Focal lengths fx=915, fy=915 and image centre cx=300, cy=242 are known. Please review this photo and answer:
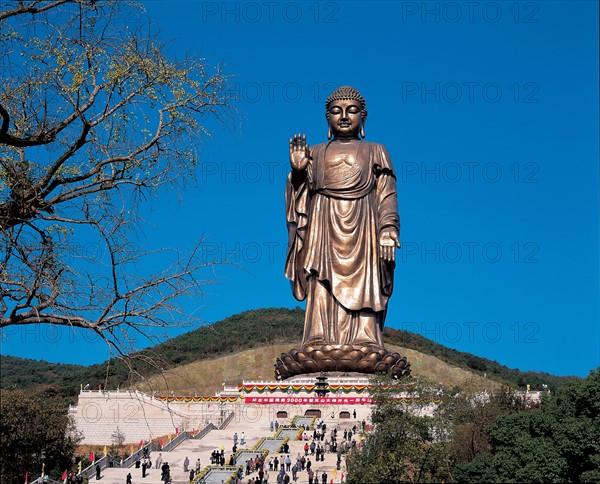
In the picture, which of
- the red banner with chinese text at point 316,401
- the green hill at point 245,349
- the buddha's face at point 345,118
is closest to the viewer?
the red banner with chinese text at point 316,401

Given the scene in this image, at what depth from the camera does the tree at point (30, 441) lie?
83.2ft

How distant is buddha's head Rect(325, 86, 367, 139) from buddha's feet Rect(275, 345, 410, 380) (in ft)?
27.7

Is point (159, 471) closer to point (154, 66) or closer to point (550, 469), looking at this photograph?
point (550, 469)

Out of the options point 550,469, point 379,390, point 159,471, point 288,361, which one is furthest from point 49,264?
point 288,361

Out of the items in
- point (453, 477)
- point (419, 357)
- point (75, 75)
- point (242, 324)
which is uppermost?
point (242, 324)

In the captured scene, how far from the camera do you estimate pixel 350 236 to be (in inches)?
1374

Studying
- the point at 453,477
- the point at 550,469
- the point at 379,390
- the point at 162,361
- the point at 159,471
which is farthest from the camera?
the point at 159,471

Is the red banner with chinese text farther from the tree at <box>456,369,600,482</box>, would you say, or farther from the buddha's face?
the tree at <box>456,369,600,482</box>

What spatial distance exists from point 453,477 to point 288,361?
1708 centimetres

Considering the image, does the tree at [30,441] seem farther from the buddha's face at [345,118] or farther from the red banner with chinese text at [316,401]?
the buddha's face at [345,118]

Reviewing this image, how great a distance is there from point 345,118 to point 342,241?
487 cm

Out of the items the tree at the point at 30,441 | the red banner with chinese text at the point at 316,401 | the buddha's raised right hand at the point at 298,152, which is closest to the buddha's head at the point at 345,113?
the buddha's raised right hand at the point at 298,152

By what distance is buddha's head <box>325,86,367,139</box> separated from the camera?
35812mm

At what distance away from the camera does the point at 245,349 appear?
63719 mm
